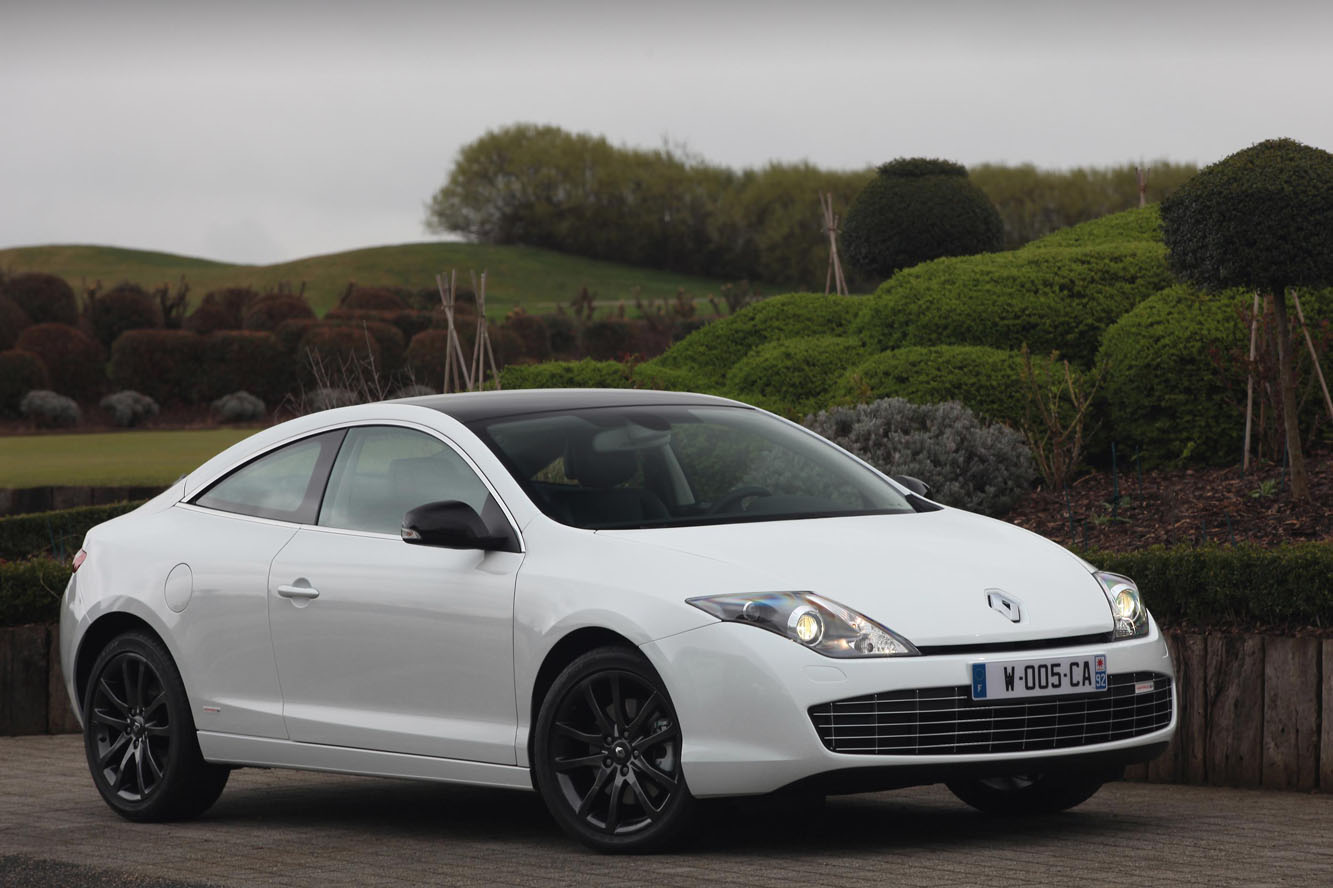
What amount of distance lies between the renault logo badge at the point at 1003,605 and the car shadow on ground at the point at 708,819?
0.93m

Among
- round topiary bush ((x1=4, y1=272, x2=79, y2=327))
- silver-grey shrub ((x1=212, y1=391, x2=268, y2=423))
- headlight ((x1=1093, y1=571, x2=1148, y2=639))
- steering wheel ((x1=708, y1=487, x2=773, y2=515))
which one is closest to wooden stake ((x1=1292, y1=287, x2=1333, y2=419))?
headlight ((x1=1093, y1=571, x2=1148, y2=639))

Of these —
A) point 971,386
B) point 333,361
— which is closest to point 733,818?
point 971,386

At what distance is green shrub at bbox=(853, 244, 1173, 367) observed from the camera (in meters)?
16.5

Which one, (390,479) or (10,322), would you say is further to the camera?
(10,322)

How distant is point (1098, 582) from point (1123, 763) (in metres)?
0.65

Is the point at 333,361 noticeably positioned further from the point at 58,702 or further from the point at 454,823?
the point at 454,823

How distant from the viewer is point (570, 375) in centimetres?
1823

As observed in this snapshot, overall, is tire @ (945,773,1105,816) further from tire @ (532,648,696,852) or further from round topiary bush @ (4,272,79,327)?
round topiary bush @ (4,272,79,327)

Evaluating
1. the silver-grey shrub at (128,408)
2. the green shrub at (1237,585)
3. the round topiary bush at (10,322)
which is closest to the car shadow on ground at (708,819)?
the green shrub at (1237,585)

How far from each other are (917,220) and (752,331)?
3.66m

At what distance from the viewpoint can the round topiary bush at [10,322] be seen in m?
45.3

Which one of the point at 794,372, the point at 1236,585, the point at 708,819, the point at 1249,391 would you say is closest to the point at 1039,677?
the point at 708,819

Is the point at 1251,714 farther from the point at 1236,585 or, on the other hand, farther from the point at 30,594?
the point at 30,594

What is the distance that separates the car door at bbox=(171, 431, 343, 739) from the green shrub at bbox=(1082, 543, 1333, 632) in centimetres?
395
